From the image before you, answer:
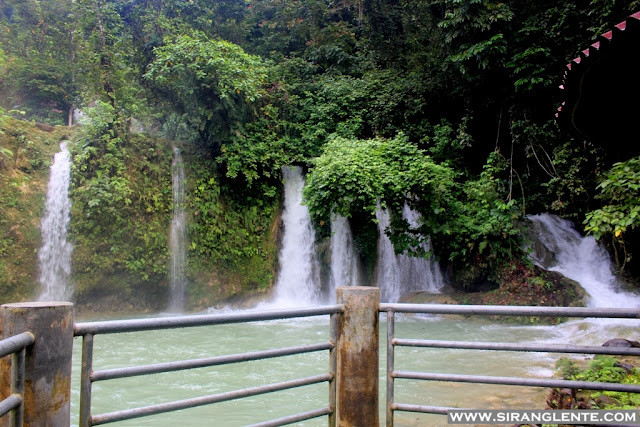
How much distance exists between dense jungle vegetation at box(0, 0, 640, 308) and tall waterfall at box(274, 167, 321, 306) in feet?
1.28

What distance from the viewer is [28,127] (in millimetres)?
11555

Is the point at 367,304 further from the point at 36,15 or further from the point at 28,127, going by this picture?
the point at 36,15

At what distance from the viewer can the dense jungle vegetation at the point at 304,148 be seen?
36.0ft

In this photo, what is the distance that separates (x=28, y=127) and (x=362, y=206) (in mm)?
8878

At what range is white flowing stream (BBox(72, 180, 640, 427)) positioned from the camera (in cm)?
517

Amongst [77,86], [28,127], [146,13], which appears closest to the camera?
[28,127]

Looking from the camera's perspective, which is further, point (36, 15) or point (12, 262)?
point (36, 15)

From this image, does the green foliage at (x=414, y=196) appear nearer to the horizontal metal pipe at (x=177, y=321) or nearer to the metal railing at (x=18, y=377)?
the horizontal metal pipe at (x=177, y=321)

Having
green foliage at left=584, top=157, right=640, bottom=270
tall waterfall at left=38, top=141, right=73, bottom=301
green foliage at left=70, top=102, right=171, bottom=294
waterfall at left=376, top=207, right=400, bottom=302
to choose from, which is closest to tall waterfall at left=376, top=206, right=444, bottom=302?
waterfall at left=376, top=207, right=400, bottom=302

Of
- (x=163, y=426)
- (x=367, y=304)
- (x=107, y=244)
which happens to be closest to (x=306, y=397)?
(x=163, y=426)

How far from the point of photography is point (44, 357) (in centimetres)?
193

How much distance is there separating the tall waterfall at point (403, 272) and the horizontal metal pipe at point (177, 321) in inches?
415

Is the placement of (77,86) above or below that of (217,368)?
above

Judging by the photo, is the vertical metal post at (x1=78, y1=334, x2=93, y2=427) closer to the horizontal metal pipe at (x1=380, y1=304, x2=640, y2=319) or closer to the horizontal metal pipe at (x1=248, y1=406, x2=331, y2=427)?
the horizontal metal pipe at (x1=248, y1=406, x2=331, y2=427)
